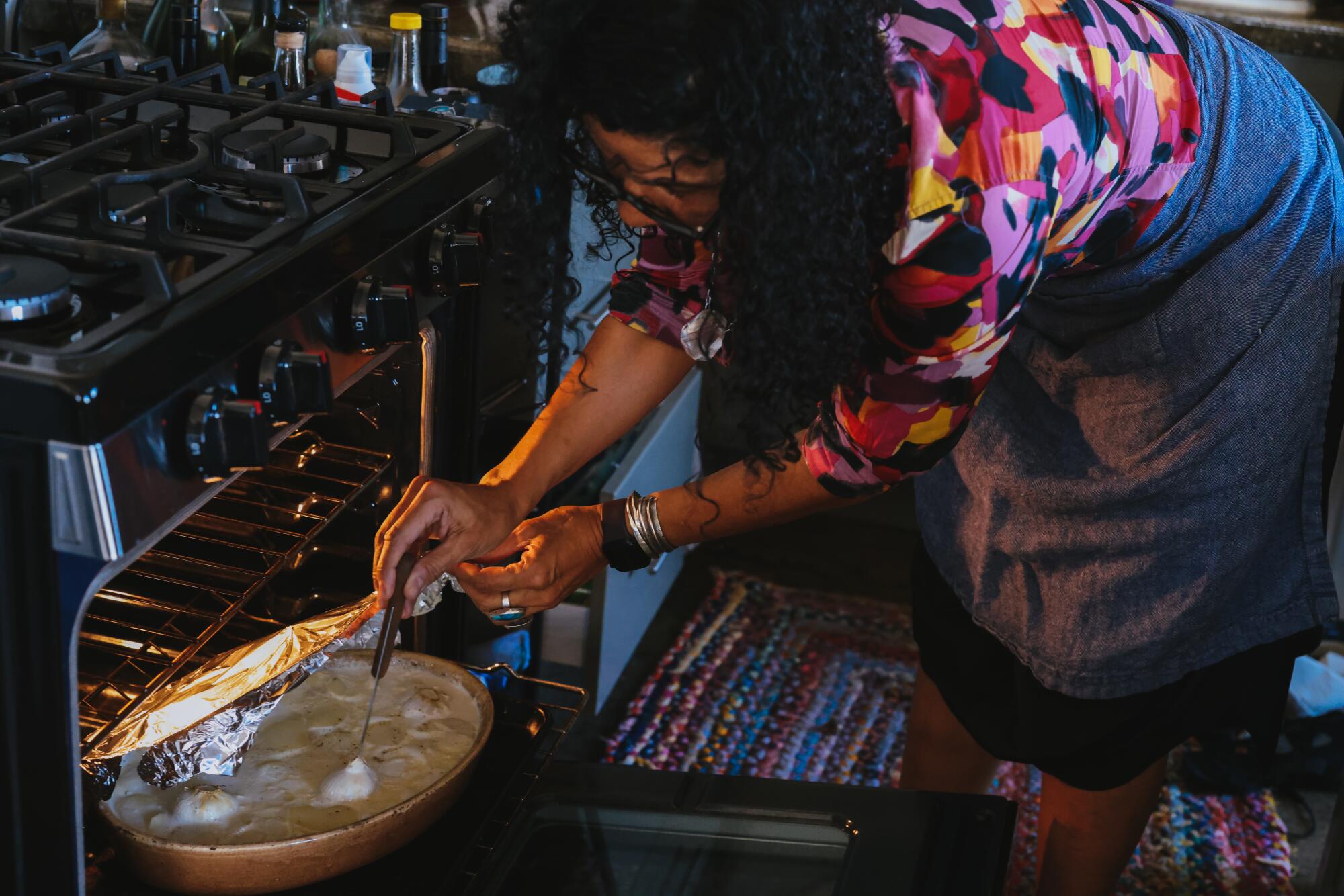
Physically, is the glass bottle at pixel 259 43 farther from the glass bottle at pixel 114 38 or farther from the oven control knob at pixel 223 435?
the oven control knob at pixel 223 435

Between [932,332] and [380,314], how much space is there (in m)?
0.35

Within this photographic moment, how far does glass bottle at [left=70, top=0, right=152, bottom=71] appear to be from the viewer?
146 cm

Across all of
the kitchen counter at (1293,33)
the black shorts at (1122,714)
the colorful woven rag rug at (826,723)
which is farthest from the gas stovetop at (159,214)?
the kitchen counter at (1293,33)

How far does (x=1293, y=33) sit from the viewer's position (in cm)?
196

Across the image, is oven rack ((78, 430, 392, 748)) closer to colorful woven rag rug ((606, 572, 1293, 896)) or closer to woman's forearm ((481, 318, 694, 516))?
woman's forearm ((481, 318, 694, 516))

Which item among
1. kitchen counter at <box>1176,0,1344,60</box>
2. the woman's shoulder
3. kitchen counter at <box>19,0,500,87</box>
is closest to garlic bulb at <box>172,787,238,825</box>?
the woman's shoulder

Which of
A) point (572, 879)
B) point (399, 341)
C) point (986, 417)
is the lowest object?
point (572, 879)

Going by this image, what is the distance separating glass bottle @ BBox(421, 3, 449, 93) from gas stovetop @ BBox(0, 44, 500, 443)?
1.46ft

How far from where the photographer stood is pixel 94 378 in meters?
0.59

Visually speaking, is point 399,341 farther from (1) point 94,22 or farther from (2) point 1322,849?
(2) point 1322,849

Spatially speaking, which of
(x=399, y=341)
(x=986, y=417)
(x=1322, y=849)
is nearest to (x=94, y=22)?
(x=399, y=341)

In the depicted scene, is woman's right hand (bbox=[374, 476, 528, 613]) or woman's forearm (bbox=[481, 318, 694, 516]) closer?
woman's right hand (bbox=[374, 476, 528, 613])

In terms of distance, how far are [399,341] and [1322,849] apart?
1486 millimetres

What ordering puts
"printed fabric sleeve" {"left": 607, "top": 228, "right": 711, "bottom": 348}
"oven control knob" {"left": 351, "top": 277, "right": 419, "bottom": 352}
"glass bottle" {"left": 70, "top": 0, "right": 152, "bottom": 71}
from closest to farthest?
1. "oven control knob" {"left": 351, "top": 277, "right": 419, "bottom": 352}
2. "printed fabric sleeve" {"left": 607, "top": 228, "right": 711, "bottom": 348}
3. "glass bottle" {"left": 70, "top": 0, "right": 152, "bottom": 71}
